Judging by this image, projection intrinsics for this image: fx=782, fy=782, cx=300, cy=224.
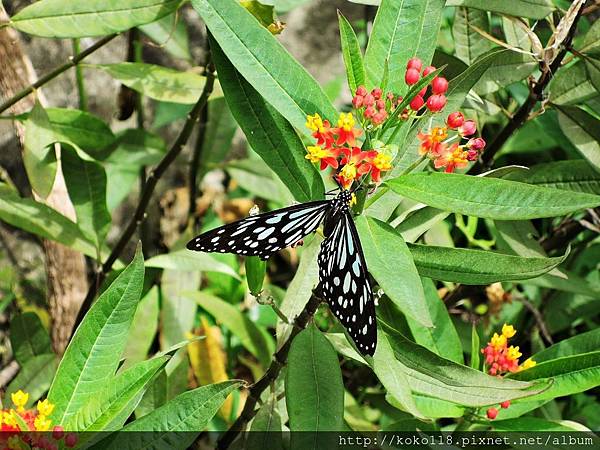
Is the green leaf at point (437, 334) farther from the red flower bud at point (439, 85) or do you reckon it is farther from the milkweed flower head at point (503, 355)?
the red flower bud at point (439, 85)

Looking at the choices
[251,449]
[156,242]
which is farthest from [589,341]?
[156,242]

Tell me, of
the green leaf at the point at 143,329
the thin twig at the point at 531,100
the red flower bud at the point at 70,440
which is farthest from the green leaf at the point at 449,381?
the green leaf at the point at 143,329

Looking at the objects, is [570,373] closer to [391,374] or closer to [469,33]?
[391,374]

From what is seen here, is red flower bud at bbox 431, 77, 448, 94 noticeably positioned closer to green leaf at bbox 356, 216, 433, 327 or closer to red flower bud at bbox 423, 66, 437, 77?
red flower bud at bbox 423, 66, 437, 77

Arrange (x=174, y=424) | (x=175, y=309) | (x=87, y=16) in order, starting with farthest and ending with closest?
(x=175, y=309), (x=87, y=16), (x=174, y=424)

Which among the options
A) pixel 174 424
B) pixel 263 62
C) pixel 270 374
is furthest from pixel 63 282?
pixel 263 62

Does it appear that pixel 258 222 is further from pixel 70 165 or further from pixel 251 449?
pixel 70 165

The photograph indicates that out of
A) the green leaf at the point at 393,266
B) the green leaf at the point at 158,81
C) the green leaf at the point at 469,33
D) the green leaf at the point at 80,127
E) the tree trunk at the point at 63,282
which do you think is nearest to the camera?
the green leaf at the point at 393,266
